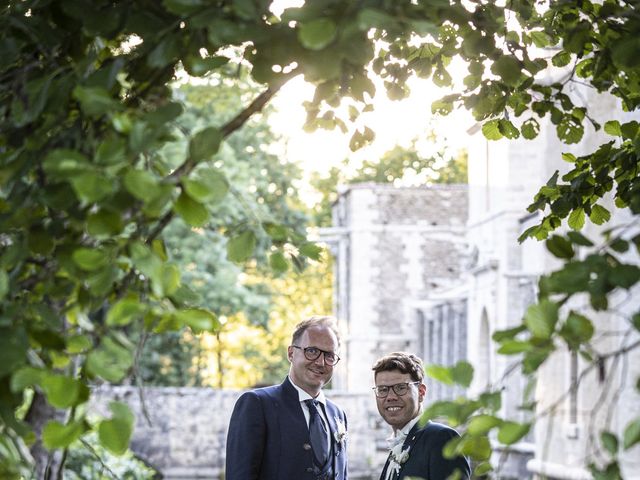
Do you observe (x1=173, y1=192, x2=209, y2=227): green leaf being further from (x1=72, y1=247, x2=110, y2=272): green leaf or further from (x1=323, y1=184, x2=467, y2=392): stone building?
(x1=323, y1=184, x2=467, y2=392): stone building

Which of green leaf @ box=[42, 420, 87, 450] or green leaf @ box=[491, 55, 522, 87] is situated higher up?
green leaf @ box=[491, 55, 522, 87]

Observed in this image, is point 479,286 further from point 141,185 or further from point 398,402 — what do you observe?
point 141,185

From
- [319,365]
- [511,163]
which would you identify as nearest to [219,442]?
[511,163]

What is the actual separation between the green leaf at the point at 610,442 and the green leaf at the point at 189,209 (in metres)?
0.83

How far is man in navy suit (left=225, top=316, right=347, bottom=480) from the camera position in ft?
15.9

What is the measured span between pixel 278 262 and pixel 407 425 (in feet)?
5.47

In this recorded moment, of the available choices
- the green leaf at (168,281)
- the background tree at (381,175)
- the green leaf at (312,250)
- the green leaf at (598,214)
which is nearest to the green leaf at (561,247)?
the green leaf at (312,250)

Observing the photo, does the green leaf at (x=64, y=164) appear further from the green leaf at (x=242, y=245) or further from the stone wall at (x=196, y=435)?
the stone wall at (x=196, y=435)

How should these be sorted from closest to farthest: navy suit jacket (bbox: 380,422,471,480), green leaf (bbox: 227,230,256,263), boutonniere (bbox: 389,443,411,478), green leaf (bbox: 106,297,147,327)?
1. green leaf (bbox: 106,297,147,327)
2. green leaf (bbox: 227,230,256,263)
3. navy suit jacket (bbox: 380,422,471,480)
4. boutonniere (bbox: 389,443,411,478)

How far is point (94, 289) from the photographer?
8.23ft

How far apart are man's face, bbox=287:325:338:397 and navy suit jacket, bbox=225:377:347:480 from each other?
0.07 m

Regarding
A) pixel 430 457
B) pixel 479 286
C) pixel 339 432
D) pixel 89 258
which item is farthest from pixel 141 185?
pixel 479 286

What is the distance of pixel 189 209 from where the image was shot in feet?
8.43

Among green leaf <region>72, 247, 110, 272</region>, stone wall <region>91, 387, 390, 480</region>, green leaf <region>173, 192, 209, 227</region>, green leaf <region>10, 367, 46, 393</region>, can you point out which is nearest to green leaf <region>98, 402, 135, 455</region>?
green leaf <region>10, 367, 46, 393</region>
